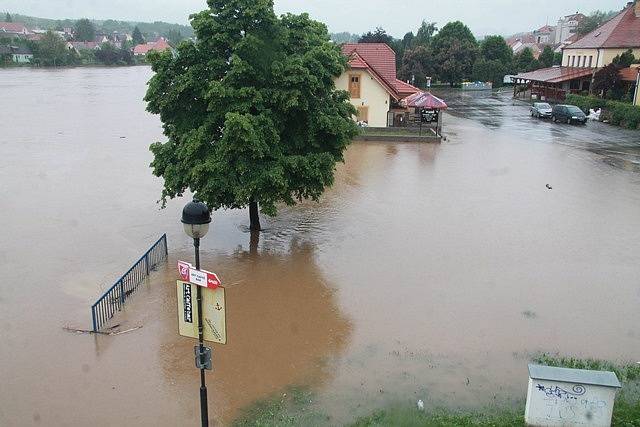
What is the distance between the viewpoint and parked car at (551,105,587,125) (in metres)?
39.0

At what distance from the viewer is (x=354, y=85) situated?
34625mm

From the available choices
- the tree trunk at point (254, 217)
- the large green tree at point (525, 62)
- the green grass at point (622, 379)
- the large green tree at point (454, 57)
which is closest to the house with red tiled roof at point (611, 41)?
the large green tree at point (454, 57)

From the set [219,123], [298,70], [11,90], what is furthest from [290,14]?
[11,90]

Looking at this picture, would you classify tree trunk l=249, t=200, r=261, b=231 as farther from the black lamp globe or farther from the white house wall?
the white house wall

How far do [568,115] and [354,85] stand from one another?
15.6m

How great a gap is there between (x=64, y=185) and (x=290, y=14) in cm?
1196

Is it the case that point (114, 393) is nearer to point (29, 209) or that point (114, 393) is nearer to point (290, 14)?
point (290, 14)

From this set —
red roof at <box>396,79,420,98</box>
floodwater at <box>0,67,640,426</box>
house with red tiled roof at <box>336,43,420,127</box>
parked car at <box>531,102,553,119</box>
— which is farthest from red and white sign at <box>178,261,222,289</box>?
parked car at <box>531,102,553,119</box>

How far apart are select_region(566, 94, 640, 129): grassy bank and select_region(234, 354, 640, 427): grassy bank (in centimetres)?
3222

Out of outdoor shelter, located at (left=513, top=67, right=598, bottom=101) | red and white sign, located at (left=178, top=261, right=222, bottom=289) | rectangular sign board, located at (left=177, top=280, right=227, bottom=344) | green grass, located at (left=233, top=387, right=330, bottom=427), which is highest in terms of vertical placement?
outdoor shelter, located at (left=513, top=67, right=598, bottom=101)

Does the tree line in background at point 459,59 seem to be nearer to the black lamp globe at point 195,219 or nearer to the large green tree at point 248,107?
the large green tree at point 248,107

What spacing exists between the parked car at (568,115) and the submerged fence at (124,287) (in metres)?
32.8

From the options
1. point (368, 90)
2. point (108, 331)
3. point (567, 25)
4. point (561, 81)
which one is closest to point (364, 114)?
point (368, 90)

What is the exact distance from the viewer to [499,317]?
479 inches
